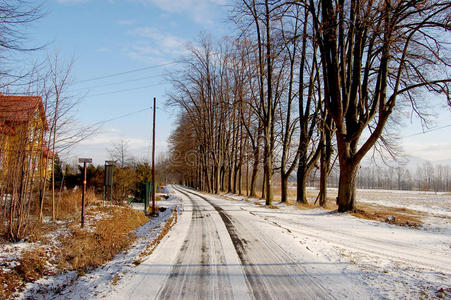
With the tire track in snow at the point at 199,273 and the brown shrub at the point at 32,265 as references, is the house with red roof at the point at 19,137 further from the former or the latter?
the tire track in snow at the point at 199,273

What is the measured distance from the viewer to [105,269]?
5980mm

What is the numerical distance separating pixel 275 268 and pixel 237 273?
0.79 m

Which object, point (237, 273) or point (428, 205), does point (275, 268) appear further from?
point (428, 205)

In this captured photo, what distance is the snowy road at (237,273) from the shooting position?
4.43 m

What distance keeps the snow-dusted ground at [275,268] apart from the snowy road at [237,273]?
2 cm

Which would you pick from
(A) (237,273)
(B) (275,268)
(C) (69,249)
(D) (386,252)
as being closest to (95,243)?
(C) (69,249)

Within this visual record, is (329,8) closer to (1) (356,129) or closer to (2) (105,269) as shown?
(1) (356,129)

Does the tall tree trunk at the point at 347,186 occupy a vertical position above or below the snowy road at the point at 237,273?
above

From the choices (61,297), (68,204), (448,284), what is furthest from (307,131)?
(61,297)

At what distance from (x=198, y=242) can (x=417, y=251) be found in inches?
226

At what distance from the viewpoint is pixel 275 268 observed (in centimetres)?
555

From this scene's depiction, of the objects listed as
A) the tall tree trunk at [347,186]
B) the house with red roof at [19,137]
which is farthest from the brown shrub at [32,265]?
the tall tree trunk at [347,186]

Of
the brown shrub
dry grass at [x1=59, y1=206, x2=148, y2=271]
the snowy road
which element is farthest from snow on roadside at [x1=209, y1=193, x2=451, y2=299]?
the brown shrub

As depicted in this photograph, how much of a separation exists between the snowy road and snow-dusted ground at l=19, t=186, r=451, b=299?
2 cm
